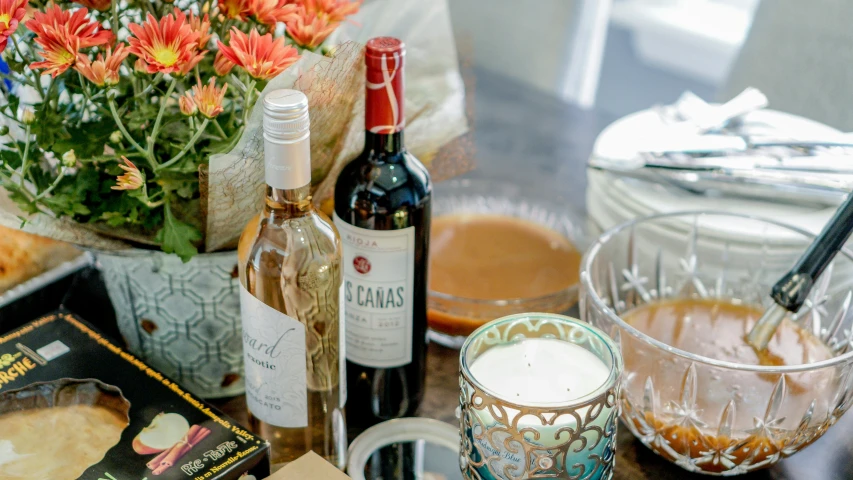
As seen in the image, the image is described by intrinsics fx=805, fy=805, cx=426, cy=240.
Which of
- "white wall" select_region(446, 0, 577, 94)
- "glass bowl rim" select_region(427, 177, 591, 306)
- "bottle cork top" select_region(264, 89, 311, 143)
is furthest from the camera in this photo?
"white wall" select_region(446, 0, 577, 94)

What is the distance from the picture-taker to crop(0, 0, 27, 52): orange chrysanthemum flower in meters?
0.49

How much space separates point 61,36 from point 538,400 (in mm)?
387

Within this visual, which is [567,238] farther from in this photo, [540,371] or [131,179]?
[131,179]

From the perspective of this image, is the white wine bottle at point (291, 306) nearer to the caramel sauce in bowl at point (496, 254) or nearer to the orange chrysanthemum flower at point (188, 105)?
the orange chrysanthemum flower at point (188, 105)

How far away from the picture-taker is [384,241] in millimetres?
616

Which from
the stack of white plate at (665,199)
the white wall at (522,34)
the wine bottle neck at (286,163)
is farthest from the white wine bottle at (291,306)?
the white wall at (522,34)

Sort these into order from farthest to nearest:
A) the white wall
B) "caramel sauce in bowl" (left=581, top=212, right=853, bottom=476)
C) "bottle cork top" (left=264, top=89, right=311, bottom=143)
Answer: the white wall
"caramel sauce in bowl" (left=581, top=212, right=853, bottom=476)
"bottle cork top" (left=264, top=89, right=311, bottom=143)

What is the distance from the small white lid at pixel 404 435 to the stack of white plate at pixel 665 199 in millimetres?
290

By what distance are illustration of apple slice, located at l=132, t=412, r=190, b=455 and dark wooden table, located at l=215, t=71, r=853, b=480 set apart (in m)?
0.12

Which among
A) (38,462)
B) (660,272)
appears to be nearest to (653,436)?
(660,272)

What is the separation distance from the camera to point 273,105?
488 mm

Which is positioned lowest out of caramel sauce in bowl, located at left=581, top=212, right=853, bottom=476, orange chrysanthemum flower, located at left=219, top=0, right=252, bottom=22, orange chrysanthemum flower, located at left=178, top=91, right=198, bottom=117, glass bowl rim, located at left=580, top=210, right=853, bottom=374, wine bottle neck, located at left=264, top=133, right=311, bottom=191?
caramel sauce in bowl, located at left=581, top=212, right=853, bottom=476

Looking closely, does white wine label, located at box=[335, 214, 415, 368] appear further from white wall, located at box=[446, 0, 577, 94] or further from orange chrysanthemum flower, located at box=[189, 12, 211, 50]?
white wall, located at box=[446, 0, 577, 94]

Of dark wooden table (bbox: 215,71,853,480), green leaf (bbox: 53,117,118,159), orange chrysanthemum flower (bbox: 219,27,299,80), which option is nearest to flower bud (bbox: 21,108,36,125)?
green leaf (bbox: 53,117,118,159)
